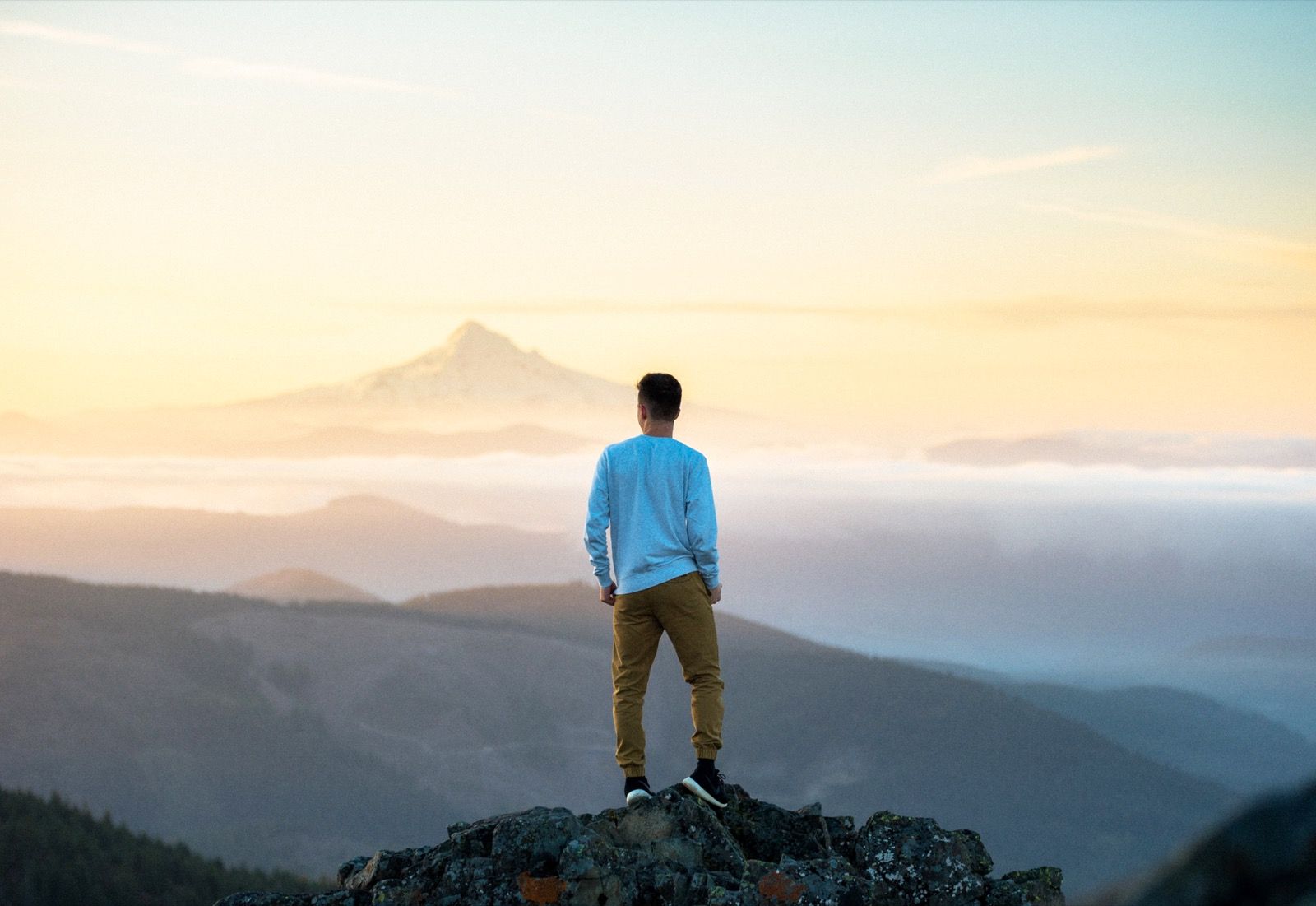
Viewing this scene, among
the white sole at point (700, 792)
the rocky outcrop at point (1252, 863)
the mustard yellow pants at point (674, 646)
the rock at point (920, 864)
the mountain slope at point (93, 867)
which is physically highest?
the rocky outcrop at point (1252, 863)

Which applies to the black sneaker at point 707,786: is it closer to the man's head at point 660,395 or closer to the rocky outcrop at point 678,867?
the rocky outcrop at point 678,867

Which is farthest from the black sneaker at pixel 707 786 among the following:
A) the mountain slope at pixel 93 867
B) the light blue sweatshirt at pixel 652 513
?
the mountain slope at pixel 93 867

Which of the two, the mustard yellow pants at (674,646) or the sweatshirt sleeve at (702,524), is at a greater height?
the sweatshirt sleeve at (702,524)

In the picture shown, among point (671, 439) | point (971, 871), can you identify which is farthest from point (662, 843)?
point (671, 439)

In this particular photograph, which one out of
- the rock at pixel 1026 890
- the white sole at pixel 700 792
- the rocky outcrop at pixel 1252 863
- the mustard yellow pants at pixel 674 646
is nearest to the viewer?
the rocky outcrop at pixel 1252 863

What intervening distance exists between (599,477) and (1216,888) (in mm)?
9469

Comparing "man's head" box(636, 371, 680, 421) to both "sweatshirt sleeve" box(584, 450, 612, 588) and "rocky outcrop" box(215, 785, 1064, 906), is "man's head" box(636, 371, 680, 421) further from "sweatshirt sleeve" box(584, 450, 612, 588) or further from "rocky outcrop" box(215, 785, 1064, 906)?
"rocky outcrop" box(215, 785, 1064, 906)

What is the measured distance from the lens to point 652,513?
11844 mm

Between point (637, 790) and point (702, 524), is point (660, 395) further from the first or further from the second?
point (637, 790)

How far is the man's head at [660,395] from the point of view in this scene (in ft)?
38.6

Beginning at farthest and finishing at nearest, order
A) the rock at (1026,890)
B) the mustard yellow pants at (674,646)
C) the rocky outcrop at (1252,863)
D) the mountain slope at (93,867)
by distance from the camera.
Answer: the mountain slope at (93,867) → the mustard yellow pants at (674,646) → the rock at (1026,890) → the rocky outcrop at (1252,863)

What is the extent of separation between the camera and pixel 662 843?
10.8m

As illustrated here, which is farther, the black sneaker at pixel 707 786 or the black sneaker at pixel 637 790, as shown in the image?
the black sneaker at pixel 707 786

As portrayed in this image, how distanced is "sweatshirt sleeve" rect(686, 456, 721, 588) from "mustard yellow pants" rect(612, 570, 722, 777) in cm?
12
